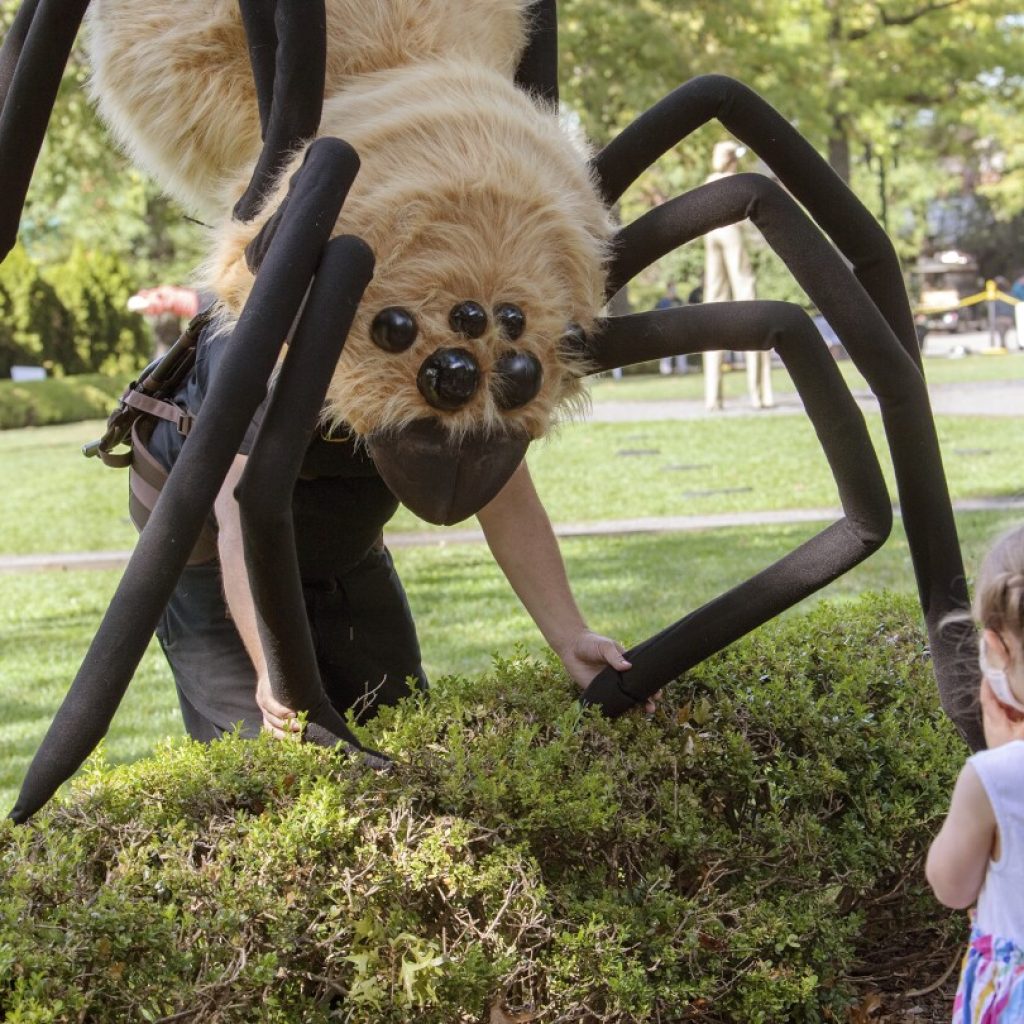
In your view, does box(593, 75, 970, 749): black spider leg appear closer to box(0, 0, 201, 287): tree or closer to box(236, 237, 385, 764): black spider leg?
box(236, 237, 385, 764): black spider leg

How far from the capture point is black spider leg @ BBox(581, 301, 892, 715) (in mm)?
2275

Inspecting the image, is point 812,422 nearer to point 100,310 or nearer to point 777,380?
point 777,380

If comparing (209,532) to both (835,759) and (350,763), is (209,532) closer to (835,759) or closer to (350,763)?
(350,763)

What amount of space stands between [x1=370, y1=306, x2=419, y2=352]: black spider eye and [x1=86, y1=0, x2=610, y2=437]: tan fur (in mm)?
13

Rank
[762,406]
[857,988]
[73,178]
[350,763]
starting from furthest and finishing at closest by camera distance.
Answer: [73,178] → [762,406] → [857,988] → [350,763]

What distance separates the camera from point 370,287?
83.0 inches

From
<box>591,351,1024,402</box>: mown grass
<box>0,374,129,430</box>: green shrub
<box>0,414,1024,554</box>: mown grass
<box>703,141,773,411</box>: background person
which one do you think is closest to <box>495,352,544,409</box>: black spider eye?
<box>0,414,1024,554</box>: mown grass

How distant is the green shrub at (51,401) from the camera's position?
2077 centimetres

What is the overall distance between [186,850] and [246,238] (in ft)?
3.02

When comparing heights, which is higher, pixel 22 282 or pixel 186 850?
pixel 22 282

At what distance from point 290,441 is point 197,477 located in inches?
5.2

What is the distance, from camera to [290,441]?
1.95 m

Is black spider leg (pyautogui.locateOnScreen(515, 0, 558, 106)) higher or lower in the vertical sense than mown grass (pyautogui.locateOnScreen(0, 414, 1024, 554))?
higher

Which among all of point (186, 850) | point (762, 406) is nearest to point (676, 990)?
point (186, 850)
